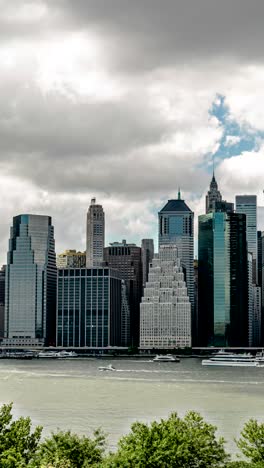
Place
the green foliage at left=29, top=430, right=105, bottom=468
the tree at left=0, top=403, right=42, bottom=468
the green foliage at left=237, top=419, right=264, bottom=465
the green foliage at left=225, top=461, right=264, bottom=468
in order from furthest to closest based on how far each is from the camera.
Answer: the green foliage at left=237, top=419, right=264, bottom=465, the green foliage at left=29, top=430, right=105, bottom=468, the tree at left=0, top=403, right=42, bottom=468, the green foliage at left=225, top=461, right=264, bottom=468

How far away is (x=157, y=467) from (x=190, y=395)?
68.4 metres

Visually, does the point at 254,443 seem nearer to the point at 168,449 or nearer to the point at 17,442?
the point at 168,449

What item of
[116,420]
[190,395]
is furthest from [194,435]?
[190,395]

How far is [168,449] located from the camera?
1401 inches

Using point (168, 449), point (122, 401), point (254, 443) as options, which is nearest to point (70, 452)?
point (168, 449)

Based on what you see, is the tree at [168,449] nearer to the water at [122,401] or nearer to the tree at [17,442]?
the tree at [17,442]

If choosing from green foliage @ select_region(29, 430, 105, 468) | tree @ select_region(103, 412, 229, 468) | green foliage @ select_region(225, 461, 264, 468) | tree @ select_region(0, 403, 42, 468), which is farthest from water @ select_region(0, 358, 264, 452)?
green foliage @ select_region(225, 461, 264, 468)

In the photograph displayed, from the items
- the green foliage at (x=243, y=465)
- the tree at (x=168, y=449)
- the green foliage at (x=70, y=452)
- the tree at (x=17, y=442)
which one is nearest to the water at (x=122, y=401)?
the tree at (x=17, y=442)

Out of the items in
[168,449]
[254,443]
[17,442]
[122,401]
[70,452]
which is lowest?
[122,401]

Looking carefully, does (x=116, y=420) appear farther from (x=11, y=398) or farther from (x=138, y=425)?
(x=138, y=425)

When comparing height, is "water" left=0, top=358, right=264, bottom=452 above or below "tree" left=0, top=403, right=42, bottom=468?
below

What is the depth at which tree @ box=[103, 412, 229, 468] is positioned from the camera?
34.8 m

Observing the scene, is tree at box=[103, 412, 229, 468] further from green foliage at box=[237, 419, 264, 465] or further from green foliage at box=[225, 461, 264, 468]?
green foliage at box=[237, 419, 264, 465]

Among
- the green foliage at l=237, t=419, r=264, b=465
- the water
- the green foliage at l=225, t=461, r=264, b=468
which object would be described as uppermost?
the green foliage at l=237, t=419, r=264, b=465
